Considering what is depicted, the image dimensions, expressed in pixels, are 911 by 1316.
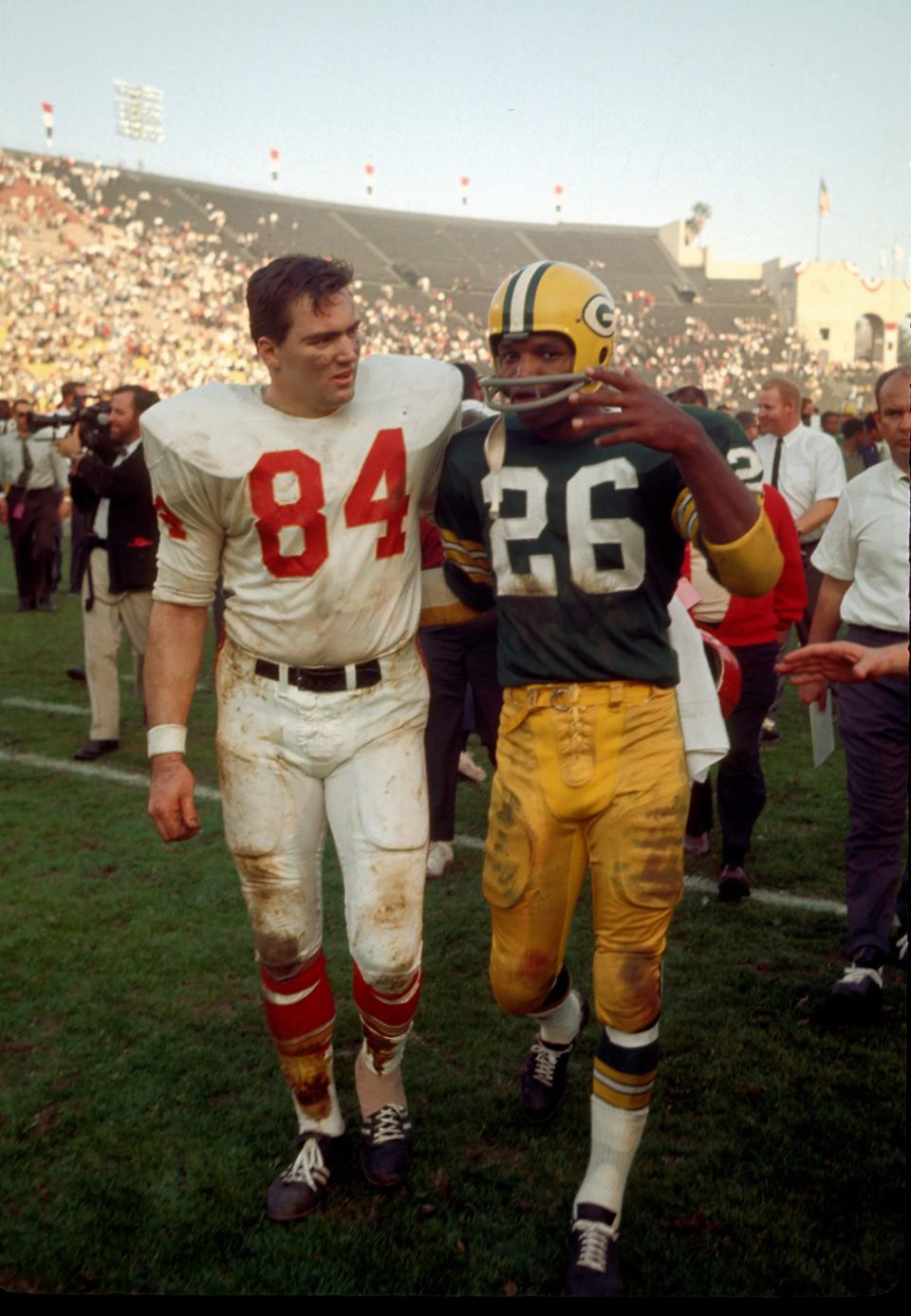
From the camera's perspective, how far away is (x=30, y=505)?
A: 499 inches

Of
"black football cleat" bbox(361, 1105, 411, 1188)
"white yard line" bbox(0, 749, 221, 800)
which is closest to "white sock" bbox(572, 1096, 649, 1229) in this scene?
"black football cleat" bbox(361, 1105, 411, 1188)

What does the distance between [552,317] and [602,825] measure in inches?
47.8

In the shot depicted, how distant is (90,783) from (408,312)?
118 ft

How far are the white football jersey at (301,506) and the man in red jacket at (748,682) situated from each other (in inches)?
97.0

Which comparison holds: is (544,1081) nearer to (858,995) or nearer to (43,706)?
(858,995)

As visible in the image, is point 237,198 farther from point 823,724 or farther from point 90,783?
point 823,724

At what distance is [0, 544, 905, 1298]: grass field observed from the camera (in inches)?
114

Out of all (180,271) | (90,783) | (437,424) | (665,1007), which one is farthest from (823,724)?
(180,271)

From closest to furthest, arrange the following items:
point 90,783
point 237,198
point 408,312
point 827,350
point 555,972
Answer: point 555,972 → point 90,783 → point 408,312 → point 237,198 → point 827,350

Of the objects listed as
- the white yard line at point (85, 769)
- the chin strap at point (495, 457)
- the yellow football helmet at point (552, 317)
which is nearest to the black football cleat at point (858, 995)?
the chin strap at point (495, 457)

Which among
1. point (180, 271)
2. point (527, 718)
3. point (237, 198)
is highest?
point (237, 198)

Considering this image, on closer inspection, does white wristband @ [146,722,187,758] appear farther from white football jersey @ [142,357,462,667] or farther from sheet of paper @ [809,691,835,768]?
sheet of paper @ [809,691,835,768]

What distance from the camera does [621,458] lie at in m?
2.81

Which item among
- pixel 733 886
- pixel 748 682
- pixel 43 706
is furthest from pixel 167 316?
pixel 733 886
